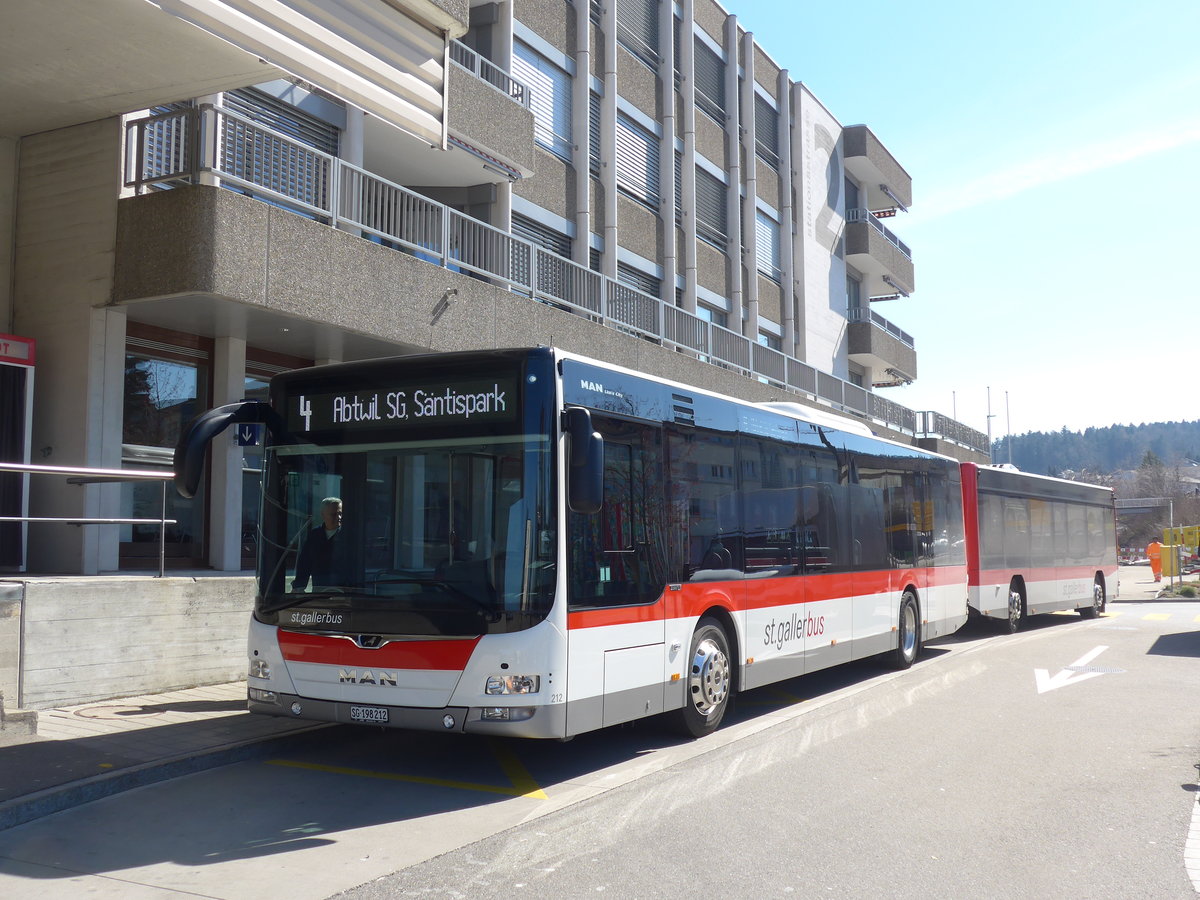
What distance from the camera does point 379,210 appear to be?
13.6 metres

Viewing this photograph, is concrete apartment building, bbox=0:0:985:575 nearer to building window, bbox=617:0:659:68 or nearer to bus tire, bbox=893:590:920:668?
building window, bbox=617:0:659:68

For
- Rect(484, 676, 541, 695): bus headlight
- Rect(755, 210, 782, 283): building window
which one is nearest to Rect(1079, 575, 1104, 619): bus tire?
Rect(755, 210, 782, 283): building window

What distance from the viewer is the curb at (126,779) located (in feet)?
20.7

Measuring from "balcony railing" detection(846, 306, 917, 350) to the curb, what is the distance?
30.8m

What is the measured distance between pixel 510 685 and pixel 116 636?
14.6ft

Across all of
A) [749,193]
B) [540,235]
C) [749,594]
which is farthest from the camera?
[749,193]

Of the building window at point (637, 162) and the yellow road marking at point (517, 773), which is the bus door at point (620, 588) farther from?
A: the building window at point (637, 162)

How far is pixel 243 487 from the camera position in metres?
13.4

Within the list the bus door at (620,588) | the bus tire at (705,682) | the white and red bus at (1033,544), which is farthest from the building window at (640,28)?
the bus tire at (705,682)

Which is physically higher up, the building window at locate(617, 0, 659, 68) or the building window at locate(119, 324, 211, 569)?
the building window at locate(617, 0, 659, 68)

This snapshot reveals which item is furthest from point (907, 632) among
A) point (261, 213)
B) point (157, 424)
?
point (157, 424)

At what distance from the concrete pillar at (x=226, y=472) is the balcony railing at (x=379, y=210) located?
1889 mm

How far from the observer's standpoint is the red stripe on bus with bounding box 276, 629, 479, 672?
7.19m

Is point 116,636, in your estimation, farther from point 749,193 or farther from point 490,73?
point 749,193
